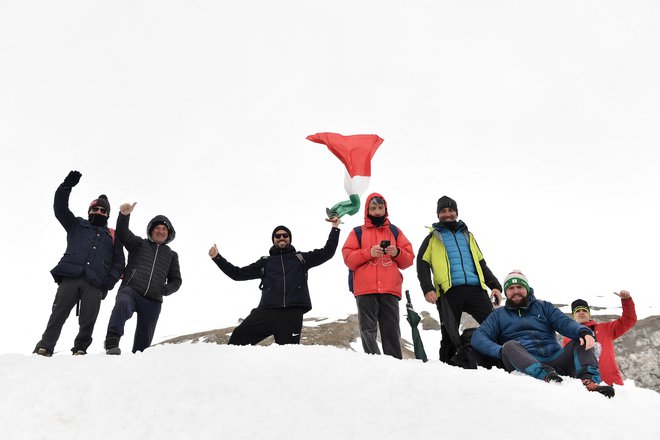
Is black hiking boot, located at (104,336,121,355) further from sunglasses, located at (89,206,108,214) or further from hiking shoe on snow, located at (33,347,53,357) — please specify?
sunglasses, located at (89,206,108,214)

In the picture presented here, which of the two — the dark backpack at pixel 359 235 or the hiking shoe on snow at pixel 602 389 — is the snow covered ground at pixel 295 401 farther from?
the dark backpack at pixel 359 235

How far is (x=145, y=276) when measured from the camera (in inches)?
281

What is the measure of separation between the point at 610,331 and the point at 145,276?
8.47 meters

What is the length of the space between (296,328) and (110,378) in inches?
123

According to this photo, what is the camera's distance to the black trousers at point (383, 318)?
6.75 metres

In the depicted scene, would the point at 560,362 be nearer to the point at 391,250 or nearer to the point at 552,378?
the point at 552,378

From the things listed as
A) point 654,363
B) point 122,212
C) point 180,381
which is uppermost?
point 122,212

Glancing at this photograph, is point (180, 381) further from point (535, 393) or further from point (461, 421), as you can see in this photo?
point (535, 393)

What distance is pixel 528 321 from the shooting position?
5.93 m

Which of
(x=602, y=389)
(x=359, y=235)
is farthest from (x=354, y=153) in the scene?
(x=602, y=389)

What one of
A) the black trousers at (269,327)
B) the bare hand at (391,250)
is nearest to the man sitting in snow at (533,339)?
the bare hand at (391,250)

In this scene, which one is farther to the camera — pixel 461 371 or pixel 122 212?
pixel 122 212

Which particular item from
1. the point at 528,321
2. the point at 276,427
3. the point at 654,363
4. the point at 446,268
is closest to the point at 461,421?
the point at 276,427

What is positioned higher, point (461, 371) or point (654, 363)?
point (461, 371)
